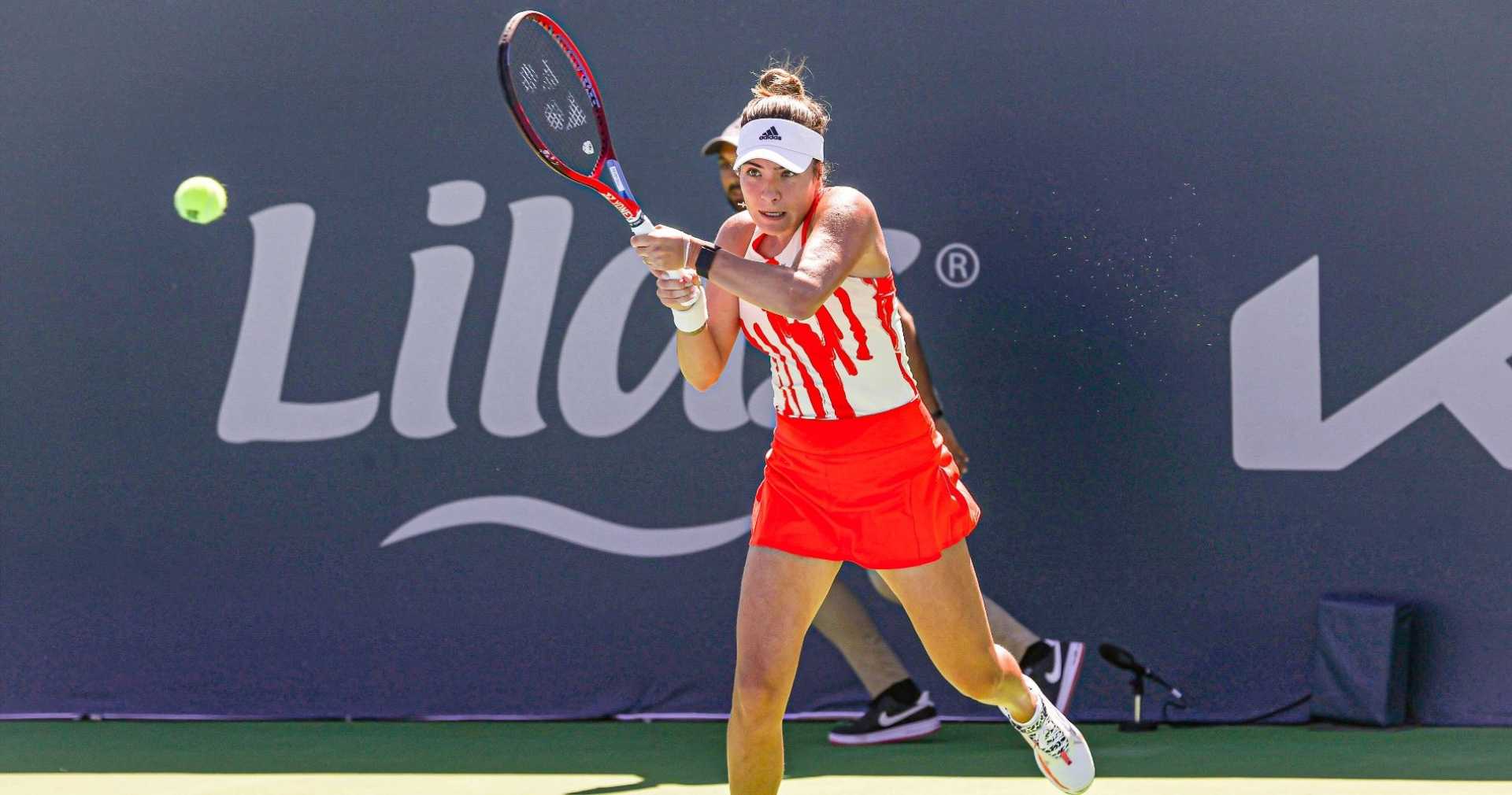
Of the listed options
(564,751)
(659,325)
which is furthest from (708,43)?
(564,751)

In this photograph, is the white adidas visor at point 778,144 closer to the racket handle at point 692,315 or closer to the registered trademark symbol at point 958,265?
the racket handle at point 692,315

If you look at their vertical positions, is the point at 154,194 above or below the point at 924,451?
above

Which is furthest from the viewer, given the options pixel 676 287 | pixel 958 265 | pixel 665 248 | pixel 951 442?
pixel 958 265

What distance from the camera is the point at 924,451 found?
3.59 meters

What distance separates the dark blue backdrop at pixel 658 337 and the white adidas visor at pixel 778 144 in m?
1.66

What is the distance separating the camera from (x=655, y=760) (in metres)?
4.71

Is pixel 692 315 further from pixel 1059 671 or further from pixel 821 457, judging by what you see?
pixel 1059 671

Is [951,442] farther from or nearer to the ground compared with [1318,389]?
nearer to the ground

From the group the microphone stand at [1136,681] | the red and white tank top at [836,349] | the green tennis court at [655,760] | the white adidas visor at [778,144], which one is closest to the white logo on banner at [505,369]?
the green tennis court at [655,760]

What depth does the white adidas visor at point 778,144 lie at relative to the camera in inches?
135

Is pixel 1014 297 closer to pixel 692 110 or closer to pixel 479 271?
pixel 692 110

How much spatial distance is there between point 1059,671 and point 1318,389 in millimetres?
1069

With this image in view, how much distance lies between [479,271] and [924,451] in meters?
2.06

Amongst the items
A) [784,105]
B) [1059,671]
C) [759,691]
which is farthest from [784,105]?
[1059,671]
